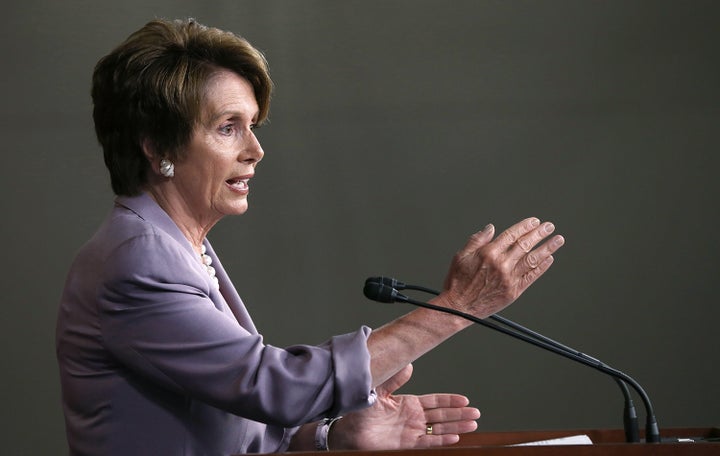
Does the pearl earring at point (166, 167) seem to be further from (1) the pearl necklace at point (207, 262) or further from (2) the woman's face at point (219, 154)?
(1) the pearl necklace at point (207, 262)

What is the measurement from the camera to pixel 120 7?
12.4 ft

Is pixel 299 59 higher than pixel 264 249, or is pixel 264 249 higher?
pixel 299 59

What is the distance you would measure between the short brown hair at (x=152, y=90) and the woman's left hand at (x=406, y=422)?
601 mm

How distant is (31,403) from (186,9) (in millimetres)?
1799

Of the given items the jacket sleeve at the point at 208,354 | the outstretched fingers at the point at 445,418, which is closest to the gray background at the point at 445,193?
the outstretched fingers at the point at 445,418

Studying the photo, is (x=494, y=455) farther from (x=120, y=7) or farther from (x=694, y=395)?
(x=120, y=7)

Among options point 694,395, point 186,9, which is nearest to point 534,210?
point 694,395

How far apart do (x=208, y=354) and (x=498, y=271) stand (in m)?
0.50

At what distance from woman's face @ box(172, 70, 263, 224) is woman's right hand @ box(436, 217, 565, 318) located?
496mm

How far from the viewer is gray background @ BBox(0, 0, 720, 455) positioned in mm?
3734

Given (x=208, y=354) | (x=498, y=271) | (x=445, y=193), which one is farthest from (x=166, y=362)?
(x=445, y=193)

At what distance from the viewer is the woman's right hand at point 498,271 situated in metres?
1.49

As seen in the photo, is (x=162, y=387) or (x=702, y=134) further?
(x=702, y=134)

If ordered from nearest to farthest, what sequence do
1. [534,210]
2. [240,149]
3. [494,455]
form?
[494,455] < [240,149] < [534,210]
